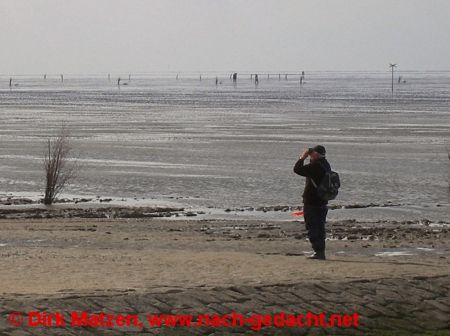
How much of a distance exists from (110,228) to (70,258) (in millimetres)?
A: 4815

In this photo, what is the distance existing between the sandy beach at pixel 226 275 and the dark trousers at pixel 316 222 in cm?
31

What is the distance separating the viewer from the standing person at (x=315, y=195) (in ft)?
46.7

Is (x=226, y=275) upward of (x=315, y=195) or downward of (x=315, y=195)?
downward

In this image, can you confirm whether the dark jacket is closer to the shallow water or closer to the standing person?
the standing person

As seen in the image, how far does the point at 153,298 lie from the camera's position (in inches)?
448

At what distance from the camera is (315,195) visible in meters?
14.4

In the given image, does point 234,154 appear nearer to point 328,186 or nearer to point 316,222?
point 316,222

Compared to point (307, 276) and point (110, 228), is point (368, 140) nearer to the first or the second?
point (110, 228)

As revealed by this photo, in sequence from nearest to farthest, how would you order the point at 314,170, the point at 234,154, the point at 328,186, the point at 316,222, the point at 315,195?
the point at 328,186, the point at 314,170, the point at 315,195, the point at 316,222, the point at 234,154

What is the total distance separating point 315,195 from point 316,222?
47 centimetres

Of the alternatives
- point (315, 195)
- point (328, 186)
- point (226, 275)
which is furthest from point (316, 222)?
point (226, 275)

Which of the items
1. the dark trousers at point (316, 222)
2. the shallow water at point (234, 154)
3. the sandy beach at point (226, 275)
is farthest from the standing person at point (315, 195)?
the shallow water at point (234, 154)

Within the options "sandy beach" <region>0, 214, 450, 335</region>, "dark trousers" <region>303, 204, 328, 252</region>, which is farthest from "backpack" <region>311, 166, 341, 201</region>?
"sandy beach" <region>0, 214, 450, 335</region>

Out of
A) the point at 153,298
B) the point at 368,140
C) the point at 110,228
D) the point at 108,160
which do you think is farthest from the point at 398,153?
the point at 153,298
